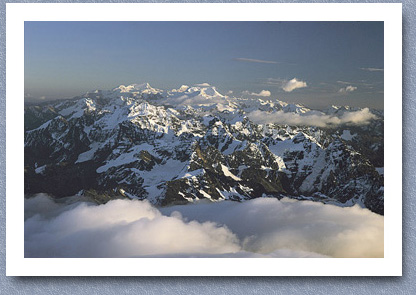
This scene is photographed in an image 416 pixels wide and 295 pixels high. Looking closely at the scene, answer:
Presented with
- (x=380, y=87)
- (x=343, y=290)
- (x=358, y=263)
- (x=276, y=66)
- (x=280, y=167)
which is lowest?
(x=343, y=290)

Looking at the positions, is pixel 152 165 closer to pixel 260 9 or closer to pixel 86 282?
pixel 86 282

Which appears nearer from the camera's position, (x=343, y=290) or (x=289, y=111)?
(x=343, y=290)

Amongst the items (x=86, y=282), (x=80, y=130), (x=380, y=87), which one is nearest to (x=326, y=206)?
(x=380, y=87)

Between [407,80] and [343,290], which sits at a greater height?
[407,80]

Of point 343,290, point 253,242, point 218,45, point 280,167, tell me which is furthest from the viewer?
point 280,167

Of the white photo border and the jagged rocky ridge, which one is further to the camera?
the jagged rocky ridge
